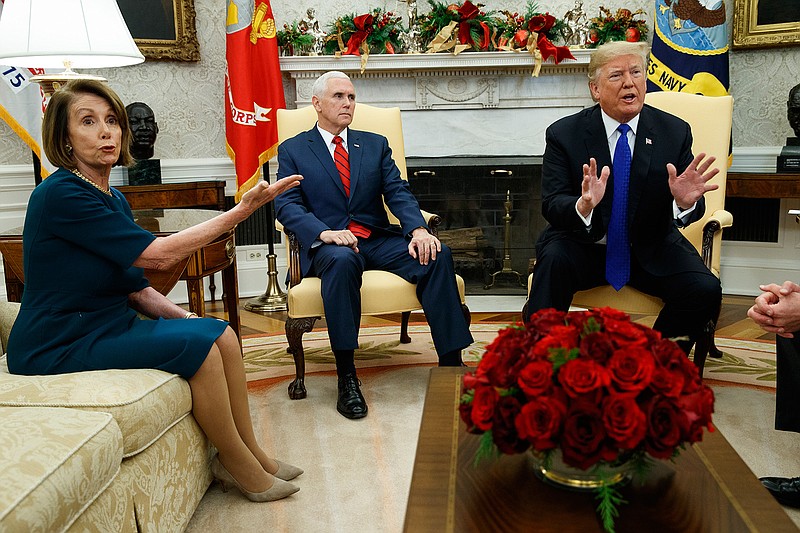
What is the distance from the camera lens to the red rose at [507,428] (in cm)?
135

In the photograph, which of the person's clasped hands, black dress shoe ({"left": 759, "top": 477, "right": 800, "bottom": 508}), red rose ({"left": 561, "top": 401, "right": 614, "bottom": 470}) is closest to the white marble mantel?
the person's clasped hands

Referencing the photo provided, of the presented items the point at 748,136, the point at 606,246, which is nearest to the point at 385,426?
the point at 606,246

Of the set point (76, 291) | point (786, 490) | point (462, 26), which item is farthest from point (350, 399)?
point (462, 26)

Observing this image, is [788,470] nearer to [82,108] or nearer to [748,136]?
[82,108]

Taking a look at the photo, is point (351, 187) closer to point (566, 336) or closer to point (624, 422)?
point (566, 336)

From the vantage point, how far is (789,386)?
239 cm

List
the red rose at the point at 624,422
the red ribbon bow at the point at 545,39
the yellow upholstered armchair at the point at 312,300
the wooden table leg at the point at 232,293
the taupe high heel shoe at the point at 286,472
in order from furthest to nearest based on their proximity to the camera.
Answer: the red ribbon bow at the point at 545,39, the wooden table leg at the point at 232,293, the yellow upholstered armchair at the point at 312,300, the taupe high heel shoe at the point at 286,472, the red rose at the point at 624,422

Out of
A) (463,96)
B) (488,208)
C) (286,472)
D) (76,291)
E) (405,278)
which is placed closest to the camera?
(76,291)

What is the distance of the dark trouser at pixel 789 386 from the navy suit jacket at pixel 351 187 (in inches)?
61.3

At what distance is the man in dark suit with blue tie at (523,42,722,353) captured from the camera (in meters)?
2.99

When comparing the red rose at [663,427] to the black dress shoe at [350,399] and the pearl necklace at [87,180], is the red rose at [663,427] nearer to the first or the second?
the pearl necklace at [87,180]

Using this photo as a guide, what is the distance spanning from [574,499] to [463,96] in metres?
4.15

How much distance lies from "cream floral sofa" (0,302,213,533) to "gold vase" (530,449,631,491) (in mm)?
947

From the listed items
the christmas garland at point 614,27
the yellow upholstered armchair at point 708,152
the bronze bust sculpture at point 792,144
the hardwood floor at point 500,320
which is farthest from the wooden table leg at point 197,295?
the bronze bust sculpture at point 792,144
